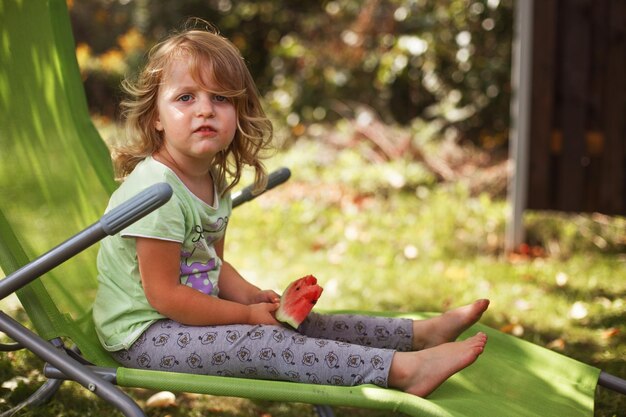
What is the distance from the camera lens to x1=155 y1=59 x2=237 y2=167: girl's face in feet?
6.97

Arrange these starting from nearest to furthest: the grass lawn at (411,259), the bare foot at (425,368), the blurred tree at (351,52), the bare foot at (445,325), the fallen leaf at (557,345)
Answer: the bare foot at (425,368), the bare foot at (445,325), the grass lawn at (411,259), the fallen leaf at (557,345), the blurred tree at (351,52)

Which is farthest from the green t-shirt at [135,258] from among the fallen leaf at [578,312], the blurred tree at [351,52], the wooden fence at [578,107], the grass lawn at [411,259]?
the blurred tree at [351,52]

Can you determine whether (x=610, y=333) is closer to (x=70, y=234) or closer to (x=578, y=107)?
(x=578, y=107)

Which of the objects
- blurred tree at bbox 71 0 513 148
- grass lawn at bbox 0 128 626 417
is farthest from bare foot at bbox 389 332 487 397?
blurred tree at bbox 71 0 513 148

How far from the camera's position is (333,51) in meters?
7.24

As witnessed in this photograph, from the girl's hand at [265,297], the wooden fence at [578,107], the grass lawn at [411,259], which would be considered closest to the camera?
the girl's hand at [265,297]

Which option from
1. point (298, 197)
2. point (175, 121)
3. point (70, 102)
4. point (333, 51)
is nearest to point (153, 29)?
point (333, 51)

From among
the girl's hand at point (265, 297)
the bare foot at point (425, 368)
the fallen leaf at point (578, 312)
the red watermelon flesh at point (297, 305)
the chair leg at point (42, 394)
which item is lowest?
the fallen leaf at point (578, 312)

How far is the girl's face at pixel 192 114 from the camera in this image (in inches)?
83.7

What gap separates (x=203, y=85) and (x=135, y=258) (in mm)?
446

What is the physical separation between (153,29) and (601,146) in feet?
17.1

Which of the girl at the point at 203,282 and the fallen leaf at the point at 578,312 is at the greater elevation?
the girl at the point at 203,282

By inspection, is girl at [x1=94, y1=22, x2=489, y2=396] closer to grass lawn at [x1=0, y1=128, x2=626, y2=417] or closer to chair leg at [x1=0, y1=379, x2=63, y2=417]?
chair leg at [x1=0, y1=379, x2=63, y2=417]

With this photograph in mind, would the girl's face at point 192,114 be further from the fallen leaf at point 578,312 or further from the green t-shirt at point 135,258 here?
the fallen leaf at point 578,312
